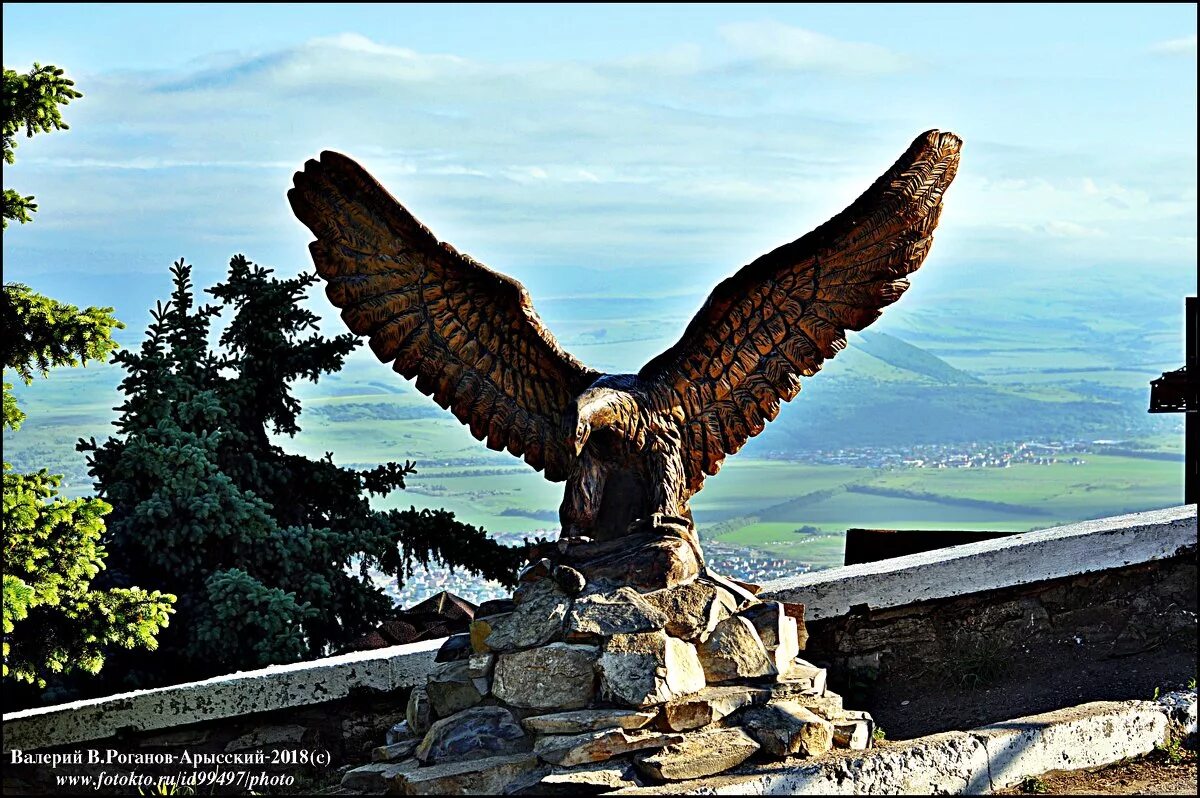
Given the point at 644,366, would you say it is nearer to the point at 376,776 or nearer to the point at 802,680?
the point at 802,680

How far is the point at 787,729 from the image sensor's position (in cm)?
609

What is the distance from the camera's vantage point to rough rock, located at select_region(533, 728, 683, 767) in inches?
238

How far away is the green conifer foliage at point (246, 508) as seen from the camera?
8.98 m

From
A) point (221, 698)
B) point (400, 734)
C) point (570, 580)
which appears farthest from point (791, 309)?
point (221, 698)

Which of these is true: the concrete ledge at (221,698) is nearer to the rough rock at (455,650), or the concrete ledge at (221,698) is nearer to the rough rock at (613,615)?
the rough rock at (455,650)

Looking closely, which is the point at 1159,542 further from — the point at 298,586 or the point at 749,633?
A: the point at 298,586

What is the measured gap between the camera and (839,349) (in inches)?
275

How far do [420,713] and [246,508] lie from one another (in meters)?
2.97

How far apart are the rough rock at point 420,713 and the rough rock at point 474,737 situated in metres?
0.17

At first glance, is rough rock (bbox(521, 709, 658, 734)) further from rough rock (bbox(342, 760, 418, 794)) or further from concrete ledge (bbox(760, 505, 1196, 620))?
concrete ledge (bbox(760, 505, 1196, 620))

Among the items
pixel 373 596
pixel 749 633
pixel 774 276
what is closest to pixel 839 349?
pixel 774 276

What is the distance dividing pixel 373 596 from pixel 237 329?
1.85m

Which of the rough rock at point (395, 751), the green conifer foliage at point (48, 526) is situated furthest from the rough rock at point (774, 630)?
the green conifer foliage at point (48, 526)

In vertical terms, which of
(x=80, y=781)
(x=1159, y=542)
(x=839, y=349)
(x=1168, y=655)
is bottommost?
(x=80, y=781)
